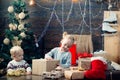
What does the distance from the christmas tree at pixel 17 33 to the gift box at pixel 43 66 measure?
2283mm

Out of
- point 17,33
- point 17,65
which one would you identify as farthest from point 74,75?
point 17,33

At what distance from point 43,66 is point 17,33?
2507 mm

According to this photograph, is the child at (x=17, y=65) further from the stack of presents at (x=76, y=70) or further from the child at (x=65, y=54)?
the child at (x=65, y=54)

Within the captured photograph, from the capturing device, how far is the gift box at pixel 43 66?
351cm

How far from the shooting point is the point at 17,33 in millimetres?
5926

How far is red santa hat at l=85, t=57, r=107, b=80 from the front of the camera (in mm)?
3270

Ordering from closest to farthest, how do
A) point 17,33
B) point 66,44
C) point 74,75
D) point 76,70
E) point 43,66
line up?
point 74,75 → point 76,70 → point 43,66 → point 66,44 → point 17,33

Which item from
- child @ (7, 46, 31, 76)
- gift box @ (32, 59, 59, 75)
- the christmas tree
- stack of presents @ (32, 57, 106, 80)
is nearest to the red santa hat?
stack of presents @ (32, 57, 106, 80)

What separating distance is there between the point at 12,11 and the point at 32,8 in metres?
0.67

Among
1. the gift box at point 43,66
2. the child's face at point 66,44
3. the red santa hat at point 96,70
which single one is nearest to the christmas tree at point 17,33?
the child's face at point 66,44

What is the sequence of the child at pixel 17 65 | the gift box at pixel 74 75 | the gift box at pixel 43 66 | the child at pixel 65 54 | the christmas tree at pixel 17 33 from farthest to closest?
the christmas tree at pixel 17 33, the child at pixel 65 54, the child at pixel 17 65, the gift box at pixel 43 66, the gift box at pixel 74 75

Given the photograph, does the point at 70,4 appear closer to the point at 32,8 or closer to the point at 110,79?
the point at 32,8

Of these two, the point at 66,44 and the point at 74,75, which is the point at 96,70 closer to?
the point at 74,75

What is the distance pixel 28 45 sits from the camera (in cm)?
605
